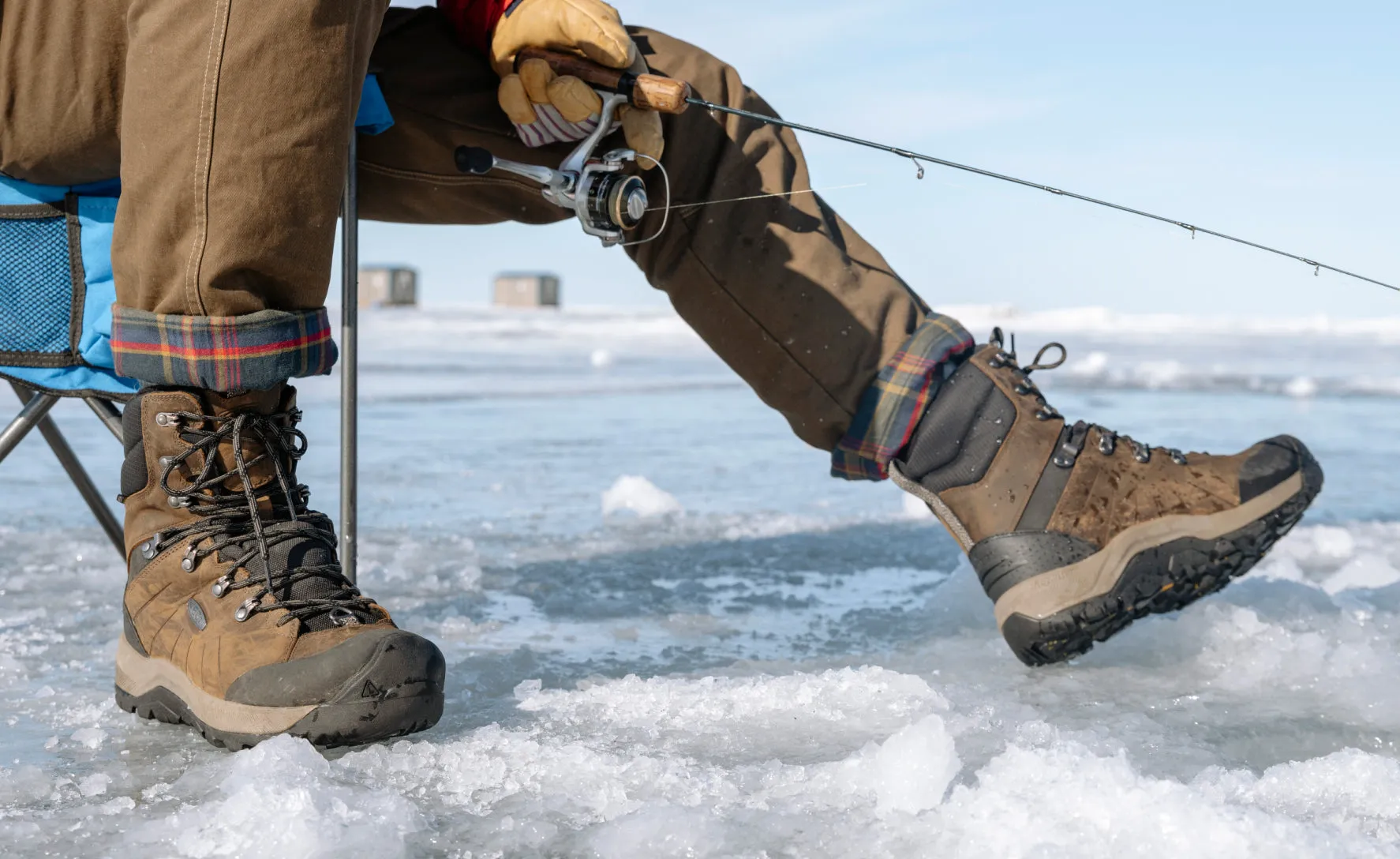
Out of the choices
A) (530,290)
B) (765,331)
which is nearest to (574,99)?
(765,331)

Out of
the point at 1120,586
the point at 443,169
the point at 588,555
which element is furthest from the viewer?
the point at 588,555

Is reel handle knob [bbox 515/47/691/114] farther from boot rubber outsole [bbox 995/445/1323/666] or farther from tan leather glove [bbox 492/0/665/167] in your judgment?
boot rubber outsole [bbox 995/445/1323/666]

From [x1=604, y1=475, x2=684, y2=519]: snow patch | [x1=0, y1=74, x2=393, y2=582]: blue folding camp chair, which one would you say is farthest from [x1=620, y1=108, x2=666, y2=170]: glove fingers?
[x1=604, y1=475, x2=684, y2=519]: snow patch

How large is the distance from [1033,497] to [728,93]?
2.26 ft

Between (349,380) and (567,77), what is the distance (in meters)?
0.47

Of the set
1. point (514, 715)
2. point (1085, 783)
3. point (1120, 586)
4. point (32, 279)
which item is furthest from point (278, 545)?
point (1120, 586)

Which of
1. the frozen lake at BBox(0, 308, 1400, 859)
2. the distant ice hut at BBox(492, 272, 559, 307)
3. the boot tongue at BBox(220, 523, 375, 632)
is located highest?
the boot tongue at BBox(220, 523, 375, 632)

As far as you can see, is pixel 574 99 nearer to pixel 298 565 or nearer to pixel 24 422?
pixel 298 565

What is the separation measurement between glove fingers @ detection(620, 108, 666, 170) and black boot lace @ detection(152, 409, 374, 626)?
0.57 meters

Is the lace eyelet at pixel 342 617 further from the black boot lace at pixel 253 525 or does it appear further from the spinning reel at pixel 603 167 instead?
the spinning reel at pixel 603 167

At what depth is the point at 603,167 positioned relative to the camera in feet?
5.04

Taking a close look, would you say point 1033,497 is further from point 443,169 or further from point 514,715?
point 443,169

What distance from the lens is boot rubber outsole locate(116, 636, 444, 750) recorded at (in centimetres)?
111

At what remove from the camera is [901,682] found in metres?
1.32
